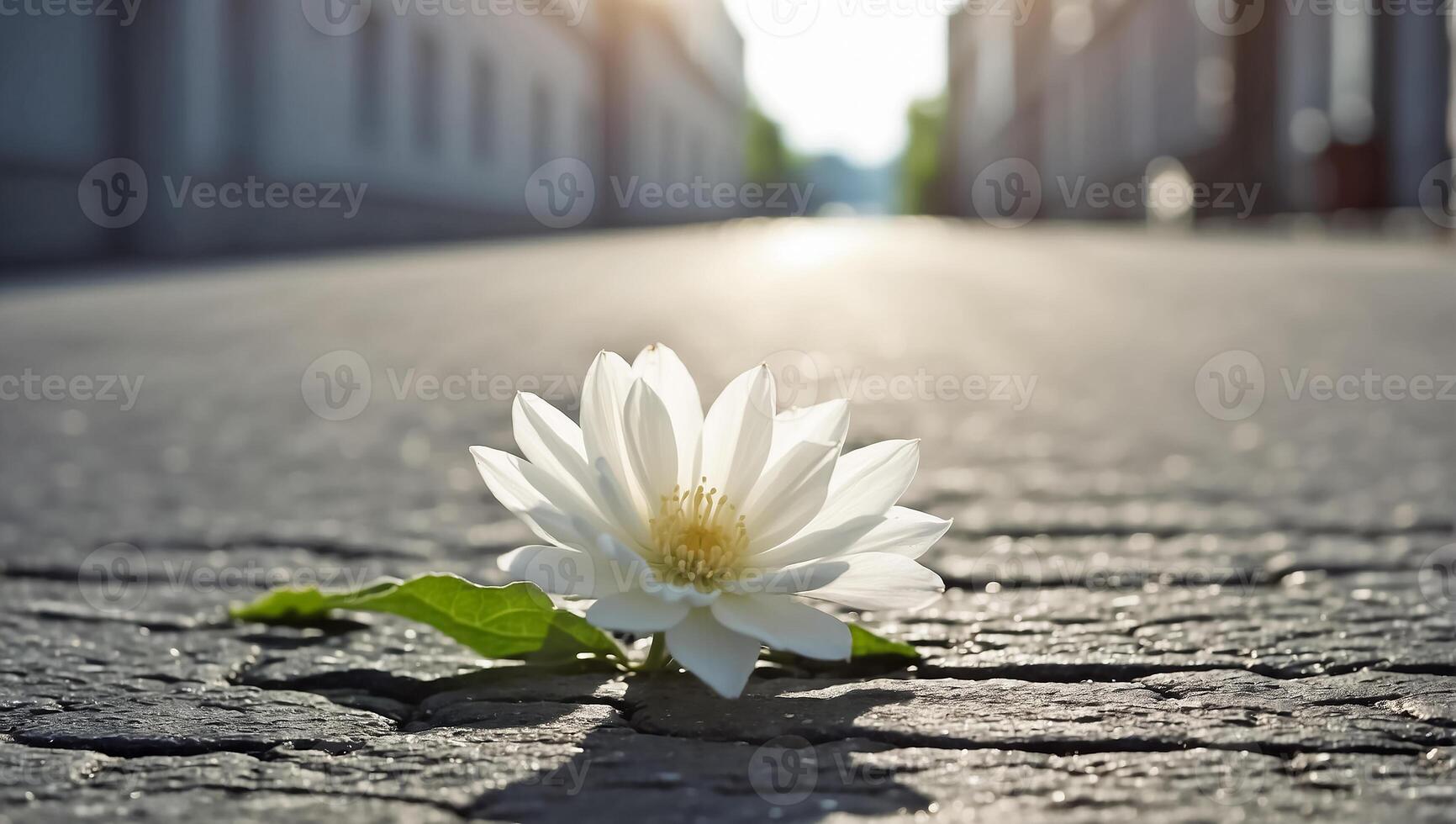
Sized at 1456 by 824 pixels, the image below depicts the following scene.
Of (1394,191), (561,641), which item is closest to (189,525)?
(561,641)

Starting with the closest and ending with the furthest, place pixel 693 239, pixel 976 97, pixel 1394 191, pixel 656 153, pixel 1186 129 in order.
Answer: pixel 693 239
pixel 1394 191
pixel 1186 129
pixel 656 153
pixel 976 97

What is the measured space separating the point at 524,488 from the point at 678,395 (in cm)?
22

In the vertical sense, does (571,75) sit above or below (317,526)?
above

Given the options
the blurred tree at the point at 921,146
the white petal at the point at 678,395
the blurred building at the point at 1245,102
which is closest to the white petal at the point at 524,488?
the white petal at the point at 678,395

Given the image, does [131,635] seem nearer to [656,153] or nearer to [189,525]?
[189,525]

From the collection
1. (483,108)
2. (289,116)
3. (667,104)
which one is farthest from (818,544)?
(667,104)

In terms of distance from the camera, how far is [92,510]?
3268 mm

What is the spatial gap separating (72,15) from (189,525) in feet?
42.3

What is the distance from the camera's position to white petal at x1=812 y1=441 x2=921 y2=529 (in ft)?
4.95

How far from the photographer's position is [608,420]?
1.52 m

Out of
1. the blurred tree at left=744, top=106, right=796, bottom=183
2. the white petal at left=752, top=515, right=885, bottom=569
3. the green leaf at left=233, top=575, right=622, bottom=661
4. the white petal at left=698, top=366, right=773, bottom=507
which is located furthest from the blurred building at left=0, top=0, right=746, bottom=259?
the blurred tree at left=744, top=106, right=796, bottom=183

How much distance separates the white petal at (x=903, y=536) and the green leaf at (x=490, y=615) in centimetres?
37

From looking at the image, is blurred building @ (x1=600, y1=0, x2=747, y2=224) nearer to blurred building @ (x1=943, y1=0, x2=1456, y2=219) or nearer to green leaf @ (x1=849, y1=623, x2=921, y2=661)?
blurred building @ (x1=943, y1=0, x2=1456, y2=219)

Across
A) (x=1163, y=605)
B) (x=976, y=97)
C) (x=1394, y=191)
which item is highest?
(x=976, y=97)
